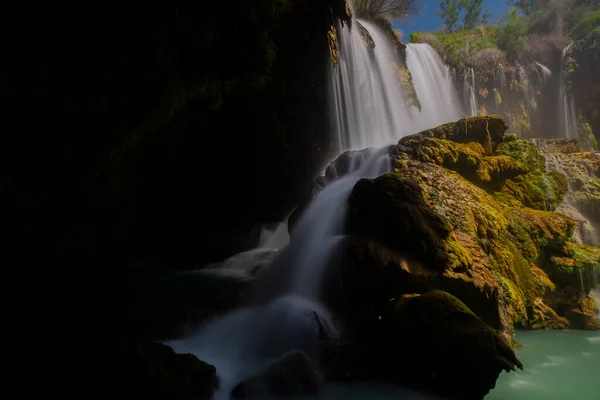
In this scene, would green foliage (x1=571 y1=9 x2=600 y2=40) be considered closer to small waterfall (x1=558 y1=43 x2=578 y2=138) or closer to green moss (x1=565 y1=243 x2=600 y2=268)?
small waterfall (x1=558 y1=43 x2=578 y2=138)

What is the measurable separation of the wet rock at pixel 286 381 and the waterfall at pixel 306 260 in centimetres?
33

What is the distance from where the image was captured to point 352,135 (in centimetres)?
1455

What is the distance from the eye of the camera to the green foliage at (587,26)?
22766mm

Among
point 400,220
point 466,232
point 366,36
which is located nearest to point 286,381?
point 400,220

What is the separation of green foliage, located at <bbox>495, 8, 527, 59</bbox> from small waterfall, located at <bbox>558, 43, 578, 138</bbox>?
2680mm

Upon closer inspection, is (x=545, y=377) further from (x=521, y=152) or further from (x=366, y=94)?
(x=366, y=94)

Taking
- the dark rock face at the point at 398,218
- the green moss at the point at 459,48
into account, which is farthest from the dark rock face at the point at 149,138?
the green moss at the point at 459,48

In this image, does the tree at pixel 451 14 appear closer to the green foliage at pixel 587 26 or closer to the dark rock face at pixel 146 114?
the green foliage at pixel 587 26

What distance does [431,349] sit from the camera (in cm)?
439

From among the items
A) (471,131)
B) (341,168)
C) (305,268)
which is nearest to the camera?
(305,268)

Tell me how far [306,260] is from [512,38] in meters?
25.2

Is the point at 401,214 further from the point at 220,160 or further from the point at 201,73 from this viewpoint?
the point at 220,160

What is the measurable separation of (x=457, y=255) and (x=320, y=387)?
3208 millimetres

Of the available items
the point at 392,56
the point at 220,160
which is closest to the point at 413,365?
the point at 220,160
